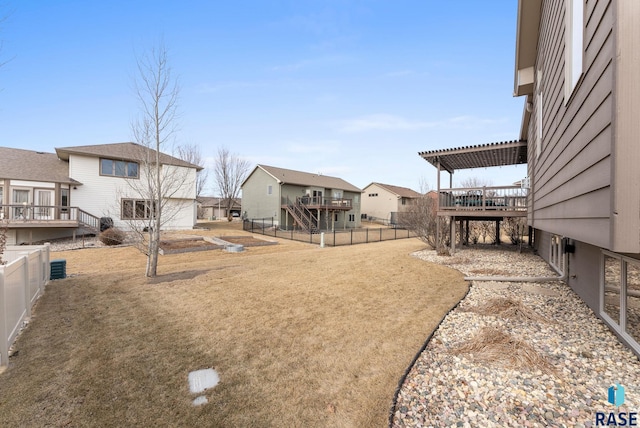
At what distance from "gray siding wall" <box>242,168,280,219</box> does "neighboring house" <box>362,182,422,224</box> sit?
17.5m

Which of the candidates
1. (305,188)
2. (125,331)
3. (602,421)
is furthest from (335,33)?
(305,188)

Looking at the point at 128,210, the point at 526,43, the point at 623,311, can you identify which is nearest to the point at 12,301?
the point at 623,311

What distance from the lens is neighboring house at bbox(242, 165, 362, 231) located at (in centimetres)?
2659

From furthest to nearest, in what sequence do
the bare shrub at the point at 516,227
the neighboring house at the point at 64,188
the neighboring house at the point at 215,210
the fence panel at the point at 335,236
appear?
the neighboring house at the point at 215,210
the fence panel at the point at 335,236
the neighboring house at the point at 64,188
the bare shrub at the point at 516,227

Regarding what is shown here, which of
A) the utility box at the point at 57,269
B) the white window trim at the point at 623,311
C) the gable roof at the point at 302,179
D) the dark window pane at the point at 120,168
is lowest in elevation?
the utility box at the point at 57,269

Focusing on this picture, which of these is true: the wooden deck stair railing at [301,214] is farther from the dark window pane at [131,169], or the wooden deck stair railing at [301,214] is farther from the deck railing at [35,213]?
the deck railing at [35,213]

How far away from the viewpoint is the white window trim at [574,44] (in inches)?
128

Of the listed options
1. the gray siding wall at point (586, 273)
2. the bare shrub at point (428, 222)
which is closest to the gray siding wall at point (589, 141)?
the gray siding wall at point (586, 273)

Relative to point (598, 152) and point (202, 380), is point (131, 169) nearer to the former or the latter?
point (202, 380)

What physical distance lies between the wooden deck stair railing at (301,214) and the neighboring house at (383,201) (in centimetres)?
1532

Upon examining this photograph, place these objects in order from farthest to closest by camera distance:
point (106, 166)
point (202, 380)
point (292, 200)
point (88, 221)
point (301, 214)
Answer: point (292, 200)
point (301, 214)
point (106, 166)
point (88, 221)
point (202, 380)

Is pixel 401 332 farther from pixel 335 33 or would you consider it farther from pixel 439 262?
pixel 335 33

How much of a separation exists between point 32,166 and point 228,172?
21317 mm

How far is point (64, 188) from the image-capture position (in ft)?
57.7
